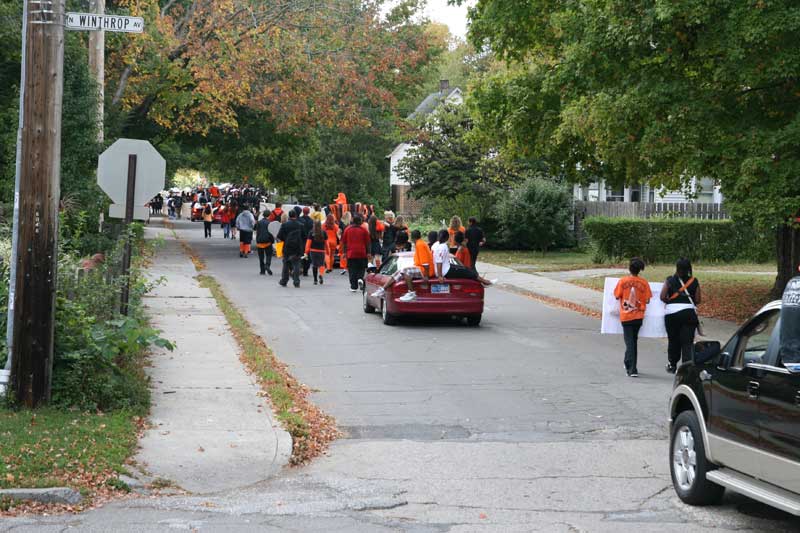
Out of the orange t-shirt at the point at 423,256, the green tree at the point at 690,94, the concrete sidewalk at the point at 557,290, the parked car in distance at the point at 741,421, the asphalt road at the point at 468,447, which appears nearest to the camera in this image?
the parked car in distance at the point at 741,421

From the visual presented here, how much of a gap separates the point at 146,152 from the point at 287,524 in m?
7.64

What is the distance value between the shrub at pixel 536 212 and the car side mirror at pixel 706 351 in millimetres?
30623

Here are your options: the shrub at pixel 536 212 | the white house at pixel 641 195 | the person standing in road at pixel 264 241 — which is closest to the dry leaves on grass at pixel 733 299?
the person standing in road at pixel 264 241

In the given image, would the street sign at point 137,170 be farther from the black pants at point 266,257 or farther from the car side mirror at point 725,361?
the black pants at point 266,257

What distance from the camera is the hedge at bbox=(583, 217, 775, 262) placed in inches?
1335

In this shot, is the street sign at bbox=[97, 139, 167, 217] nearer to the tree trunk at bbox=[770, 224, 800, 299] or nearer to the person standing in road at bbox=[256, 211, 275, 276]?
the tree trunk at bbox=[770, 224, 800, 299]

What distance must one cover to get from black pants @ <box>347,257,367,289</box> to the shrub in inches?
575

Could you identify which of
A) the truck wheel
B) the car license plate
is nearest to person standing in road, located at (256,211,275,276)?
the car license plate

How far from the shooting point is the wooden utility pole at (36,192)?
9633mm

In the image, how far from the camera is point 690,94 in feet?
57.5

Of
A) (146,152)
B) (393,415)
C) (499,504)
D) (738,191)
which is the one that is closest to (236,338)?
(146,152)

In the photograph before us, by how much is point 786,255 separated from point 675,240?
12.2m

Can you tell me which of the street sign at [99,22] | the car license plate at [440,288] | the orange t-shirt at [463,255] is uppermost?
the street sign at [99,22]

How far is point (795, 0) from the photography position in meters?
16.1
